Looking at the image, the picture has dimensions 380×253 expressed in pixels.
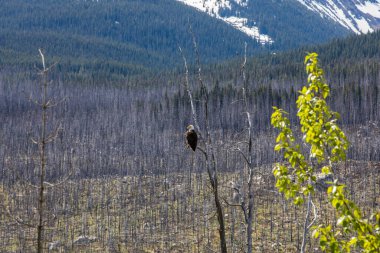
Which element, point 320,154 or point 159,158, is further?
point 159,158

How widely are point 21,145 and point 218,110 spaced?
46.3 m

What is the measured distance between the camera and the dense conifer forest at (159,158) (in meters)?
64.6

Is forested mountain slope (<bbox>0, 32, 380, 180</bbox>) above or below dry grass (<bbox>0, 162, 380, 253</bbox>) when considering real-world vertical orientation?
above

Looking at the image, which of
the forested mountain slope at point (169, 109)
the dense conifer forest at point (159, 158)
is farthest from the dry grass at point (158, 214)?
the forested mountain slope at point (169, 109)

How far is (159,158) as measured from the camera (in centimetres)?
10350

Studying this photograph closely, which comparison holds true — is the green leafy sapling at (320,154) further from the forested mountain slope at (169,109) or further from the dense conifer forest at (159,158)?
the forested mountain slope at (169,109)

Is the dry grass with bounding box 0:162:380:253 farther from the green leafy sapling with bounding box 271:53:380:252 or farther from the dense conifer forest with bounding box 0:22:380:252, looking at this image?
the green leafy sapling with bounding box 271:53:380:252

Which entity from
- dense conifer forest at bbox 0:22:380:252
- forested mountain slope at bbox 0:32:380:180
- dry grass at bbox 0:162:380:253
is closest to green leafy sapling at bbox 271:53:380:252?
dense conifer forest at bbox 0:22:380:252

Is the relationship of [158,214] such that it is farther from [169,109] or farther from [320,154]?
[320,154]

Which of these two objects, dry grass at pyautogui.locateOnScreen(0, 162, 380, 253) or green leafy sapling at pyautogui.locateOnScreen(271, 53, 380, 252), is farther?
dry grass at pyautogui.locateOnScreen(0, 162, 380, 253)

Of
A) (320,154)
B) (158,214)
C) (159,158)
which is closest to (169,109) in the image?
(159,158)

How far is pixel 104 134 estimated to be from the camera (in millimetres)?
129625

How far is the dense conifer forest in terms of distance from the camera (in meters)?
64.6

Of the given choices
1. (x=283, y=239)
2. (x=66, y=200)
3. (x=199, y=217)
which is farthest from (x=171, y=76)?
(x=283, y=239)
